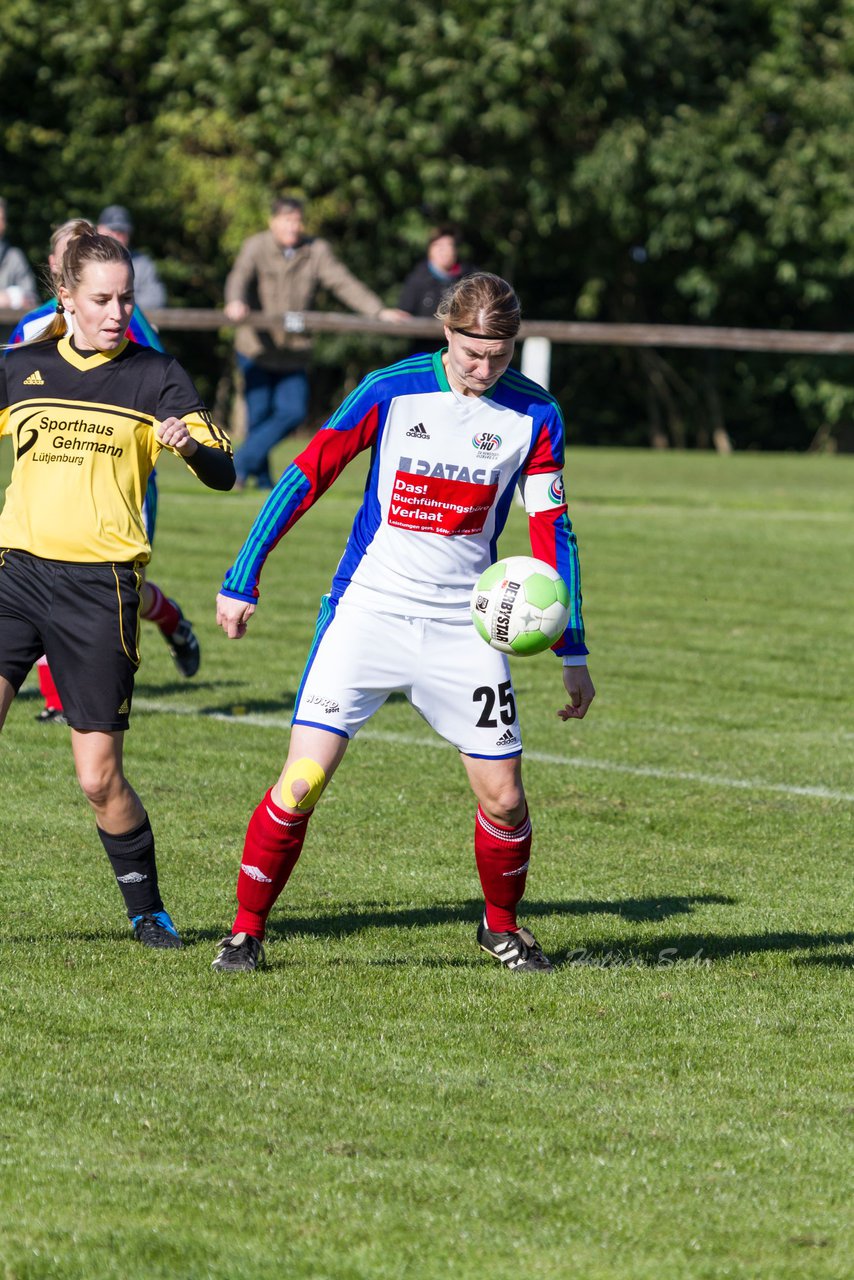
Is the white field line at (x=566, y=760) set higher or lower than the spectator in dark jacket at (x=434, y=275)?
lower

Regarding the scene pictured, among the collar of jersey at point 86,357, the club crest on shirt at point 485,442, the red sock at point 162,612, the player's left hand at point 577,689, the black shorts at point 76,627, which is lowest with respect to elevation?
the red sock at point 162,612

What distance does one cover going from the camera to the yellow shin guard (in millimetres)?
5547

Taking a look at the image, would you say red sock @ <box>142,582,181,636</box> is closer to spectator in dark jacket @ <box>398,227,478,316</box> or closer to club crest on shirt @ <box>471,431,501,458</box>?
club crest on shirt @ <box>471,431,501,458</box>

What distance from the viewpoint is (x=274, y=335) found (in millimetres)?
16984

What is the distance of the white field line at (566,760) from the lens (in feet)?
27.4

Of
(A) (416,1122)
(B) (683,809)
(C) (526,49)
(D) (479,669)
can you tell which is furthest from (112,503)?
(C) (526,49)

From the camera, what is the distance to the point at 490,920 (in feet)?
19.2

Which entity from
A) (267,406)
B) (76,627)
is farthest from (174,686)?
(267,406)

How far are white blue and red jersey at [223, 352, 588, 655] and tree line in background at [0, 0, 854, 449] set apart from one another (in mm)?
26607

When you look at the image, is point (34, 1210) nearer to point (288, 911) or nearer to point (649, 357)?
point (288, 911)

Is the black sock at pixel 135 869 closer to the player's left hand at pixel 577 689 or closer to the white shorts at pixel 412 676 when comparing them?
A: the white shorts at pixel 412 676

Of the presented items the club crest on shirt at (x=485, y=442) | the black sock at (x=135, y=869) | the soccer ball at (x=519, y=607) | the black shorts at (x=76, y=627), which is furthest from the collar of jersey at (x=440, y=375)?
the black sock at (x=135, y=869)

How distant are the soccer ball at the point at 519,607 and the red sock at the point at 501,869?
0.67 metres

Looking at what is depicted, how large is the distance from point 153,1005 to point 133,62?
105 ft
